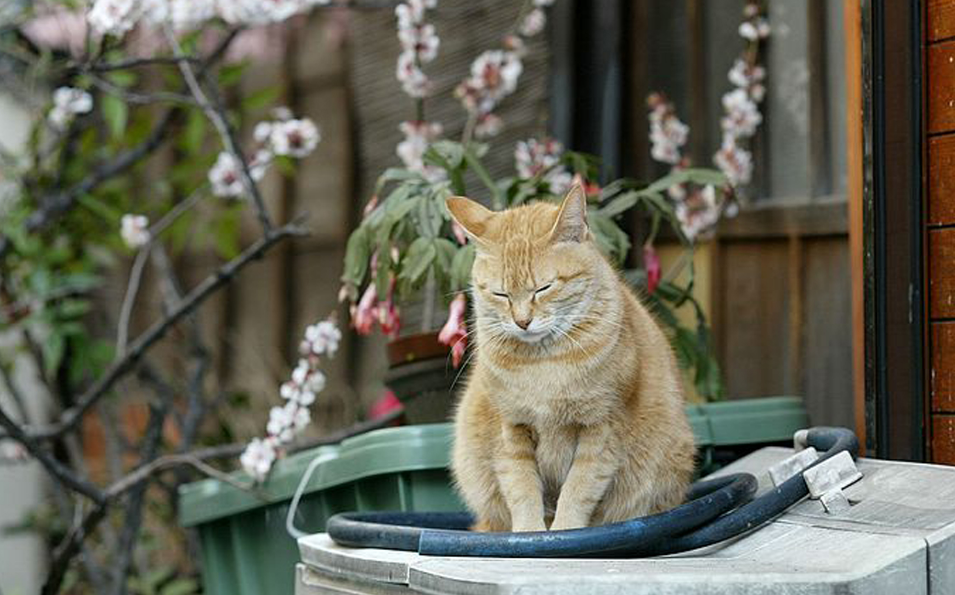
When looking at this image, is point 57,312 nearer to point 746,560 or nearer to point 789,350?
point 789,350

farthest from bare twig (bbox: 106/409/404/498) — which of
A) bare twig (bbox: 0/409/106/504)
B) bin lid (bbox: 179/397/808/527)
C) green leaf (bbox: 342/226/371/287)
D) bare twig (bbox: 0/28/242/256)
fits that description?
bare twig (bbox: 0/28/242/256)

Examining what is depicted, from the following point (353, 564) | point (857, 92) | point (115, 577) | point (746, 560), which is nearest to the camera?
point (746, 560)

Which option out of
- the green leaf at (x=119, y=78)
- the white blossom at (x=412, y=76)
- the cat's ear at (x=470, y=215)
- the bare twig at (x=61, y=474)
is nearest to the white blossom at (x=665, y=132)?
the white blossom at (x=412, y=76)

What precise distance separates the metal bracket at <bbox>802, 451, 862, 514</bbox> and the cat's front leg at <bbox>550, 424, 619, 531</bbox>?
0.93 feet

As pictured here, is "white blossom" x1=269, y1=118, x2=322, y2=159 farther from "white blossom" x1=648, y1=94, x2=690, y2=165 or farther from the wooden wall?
the wooden wall

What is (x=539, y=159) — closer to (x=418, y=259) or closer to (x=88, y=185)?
(x=418, y=259)

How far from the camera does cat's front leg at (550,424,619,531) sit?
1.92 metres

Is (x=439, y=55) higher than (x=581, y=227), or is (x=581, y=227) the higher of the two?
(x=439, y=55)

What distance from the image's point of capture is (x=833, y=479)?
1937mm

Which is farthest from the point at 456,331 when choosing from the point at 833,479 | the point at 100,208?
the point at 100,208

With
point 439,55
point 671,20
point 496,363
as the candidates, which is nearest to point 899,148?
point 496,363

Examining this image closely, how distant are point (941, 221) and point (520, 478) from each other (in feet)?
2.62

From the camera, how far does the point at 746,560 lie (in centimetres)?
174

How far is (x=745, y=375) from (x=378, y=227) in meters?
1.30
